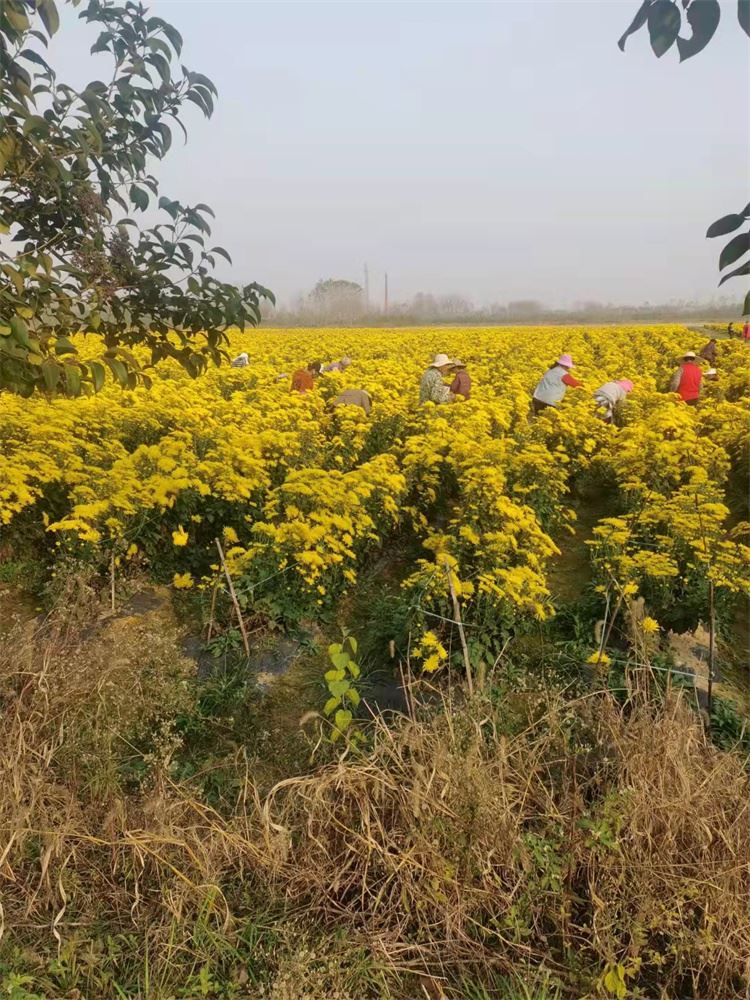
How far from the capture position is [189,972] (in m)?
Answer: 2.04

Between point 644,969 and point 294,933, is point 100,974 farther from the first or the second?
point 644,969

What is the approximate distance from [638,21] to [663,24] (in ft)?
0.14

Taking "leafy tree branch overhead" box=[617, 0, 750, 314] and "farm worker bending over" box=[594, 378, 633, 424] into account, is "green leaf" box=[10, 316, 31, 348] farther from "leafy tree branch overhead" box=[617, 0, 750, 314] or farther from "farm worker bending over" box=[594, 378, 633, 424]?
"farm worker bending over" box=[594, 378, 633, 424]

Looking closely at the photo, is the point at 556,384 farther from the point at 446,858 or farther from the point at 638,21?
the point at 638,21

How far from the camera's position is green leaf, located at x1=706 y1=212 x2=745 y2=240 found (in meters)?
1.16

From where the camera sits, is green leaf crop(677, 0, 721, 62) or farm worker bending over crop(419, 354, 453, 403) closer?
green leaf crop(677, 0, 721, 62)

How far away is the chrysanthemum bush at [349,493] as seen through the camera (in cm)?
386

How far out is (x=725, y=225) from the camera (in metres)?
1.17

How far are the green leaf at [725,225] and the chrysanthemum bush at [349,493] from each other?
2330mm

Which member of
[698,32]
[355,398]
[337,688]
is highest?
[698,32]

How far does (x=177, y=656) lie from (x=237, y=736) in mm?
613

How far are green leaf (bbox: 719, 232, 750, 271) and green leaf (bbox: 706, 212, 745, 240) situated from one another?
2cm

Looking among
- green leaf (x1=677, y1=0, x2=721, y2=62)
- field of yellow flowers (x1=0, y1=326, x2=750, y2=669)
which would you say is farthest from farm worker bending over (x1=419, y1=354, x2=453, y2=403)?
green leaf (x1=677, y1=0, x2=721, y2=62)

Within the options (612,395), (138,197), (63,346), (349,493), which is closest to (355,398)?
(612,395)
